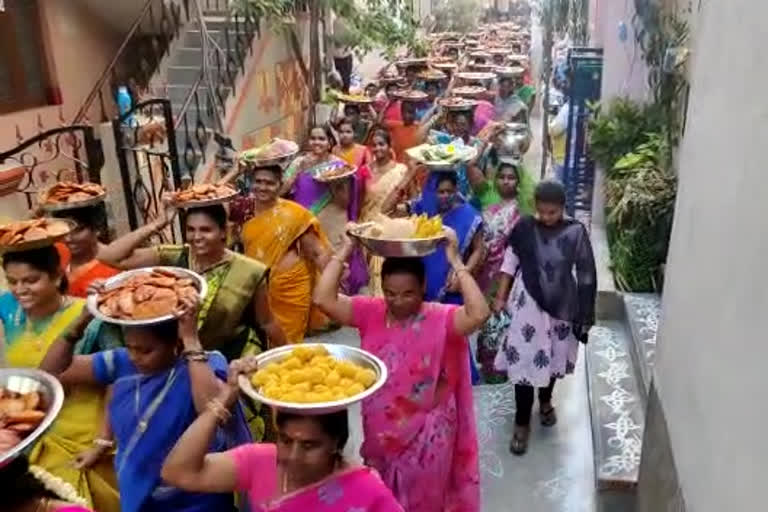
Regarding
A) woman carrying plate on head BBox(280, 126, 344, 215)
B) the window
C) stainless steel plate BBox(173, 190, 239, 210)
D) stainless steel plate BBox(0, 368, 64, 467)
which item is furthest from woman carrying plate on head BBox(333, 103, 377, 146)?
stainless steel plate BBox(0, 368, 64, 467)

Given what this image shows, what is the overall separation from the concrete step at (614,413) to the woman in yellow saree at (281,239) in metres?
1.91

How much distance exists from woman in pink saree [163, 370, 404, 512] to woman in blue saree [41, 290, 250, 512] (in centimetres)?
28

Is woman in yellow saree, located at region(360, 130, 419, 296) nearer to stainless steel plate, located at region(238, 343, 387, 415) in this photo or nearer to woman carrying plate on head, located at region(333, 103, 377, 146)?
woman carrying plate on head, located at region(333, 103, 377, 146)

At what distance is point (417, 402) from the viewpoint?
9.55 feet

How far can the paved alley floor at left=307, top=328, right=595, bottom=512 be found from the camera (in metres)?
4.06

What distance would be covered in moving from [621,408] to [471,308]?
1.97 m

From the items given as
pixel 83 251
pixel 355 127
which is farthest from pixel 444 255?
pixel 355 127

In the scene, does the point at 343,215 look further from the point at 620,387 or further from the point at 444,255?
the point at 620,387

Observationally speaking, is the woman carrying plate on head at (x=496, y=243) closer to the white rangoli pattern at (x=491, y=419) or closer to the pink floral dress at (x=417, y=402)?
the white rangoli pattern at (x=491, y=419)

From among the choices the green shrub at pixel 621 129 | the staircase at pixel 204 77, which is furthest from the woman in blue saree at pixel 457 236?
the staircase at pixel 204 77

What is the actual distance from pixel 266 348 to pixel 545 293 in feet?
5.35

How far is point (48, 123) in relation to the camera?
863 cm

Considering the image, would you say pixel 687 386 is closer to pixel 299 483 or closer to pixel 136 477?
pixel 299 483

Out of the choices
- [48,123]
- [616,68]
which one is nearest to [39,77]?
[48,123]
